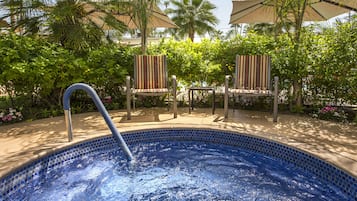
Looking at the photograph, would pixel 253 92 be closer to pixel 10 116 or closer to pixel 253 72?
pixel 253 72

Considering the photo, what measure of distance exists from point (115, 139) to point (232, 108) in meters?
2.98

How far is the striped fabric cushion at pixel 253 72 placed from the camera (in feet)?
16.9

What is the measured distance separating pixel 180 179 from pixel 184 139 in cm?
120

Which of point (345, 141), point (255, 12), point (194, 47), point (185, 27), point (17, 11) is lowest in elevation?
point (345, 141)

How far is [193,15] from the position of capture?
1930 cm

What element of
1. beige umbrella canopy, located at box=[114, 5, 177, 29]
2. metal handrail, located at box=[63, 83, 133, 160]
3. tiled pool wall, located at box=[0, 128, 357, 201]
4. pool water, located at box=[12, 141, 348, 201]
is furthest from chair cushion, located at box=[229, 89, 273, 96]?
beige umbrella canopy, located at box=[114, 5, 177, 29]

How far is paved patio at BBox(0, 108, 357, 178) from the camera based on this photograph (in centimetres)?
322

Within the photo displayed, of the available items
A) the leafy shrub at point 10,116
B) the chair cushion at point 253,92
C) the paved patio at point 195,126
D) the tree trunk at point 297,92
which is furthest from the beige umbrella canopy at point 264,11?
the leafy shrub at point 10,116

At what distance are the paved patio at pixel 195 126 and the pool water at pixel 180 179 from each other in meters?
0.31

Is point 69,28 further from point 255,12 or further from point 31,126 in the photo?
point 255,12

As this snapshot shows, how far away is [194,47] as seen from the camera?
6.36 m

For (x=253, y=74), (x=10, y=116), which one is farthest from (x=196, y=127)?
(x=10, y=116)

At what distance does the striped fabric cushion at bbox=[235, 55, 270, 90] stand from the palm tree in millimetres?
14299

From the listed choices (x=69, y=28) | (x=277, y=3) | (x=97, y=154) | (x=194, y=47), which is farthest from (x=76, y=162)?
(x=277, y=3)
